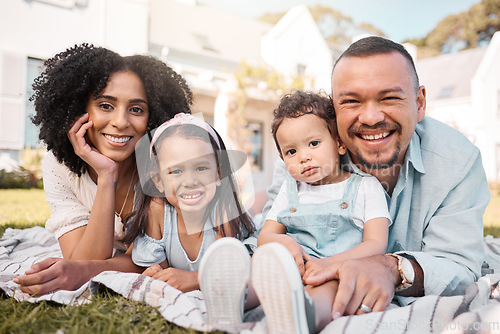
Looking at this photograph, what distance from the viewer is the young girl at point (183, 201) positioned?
2.20 m

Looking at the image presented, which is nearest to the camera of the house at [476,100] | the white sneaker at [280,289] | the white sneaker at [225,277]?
the white sneaker at [280,289]

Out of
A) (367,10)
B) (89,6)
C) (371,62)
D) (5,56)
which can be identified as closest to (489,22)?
(367,10)

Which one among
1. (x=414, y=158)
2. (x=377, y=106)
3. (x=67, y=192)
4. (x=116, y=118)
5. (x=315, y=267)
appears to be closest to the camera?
(x=315, y=267)

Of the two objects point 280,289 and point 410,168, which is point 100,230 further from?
point 410,168

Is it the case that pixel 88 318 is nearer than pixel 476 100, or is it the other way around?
pixel 88 318

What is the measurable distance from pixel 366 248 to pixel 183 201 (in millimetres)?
969

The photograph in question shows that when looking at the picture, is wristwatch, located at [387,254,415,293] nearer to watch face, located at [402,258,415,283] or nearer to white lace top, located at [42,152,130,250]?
watch face, located at [402,258,415,283]

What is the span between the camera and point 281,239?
75.4 inches

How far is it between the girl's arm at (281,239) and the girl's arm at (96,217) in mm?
832

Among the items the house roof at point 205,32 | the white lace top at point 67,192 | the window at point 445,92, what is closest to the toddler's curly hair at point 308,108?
the white lace top at point 67,192

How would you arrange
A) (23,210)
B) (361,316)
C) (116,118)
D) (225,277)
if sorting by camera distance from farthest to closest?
(23,210), (116,118), (361,316), (225,277)

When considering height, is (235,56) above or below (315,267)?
above

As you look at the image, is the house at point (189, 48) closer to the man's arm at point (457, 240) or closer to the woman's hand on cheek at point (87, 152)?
the woman's hand on cheek at point (87, 152)

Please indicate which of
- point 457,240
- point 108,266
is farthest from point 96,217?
point 457,240
